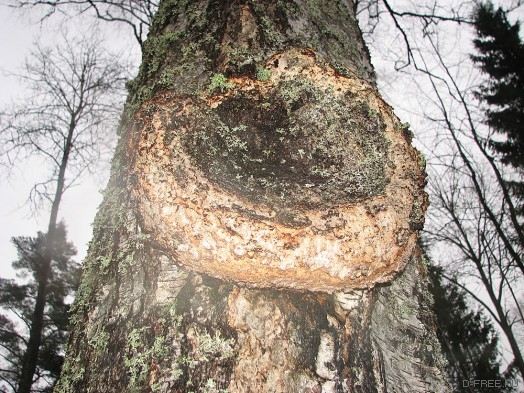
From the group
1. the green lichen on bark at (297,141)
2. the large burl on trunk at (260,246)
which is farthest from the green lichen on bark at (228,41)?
the green lichen on bark at (297,141)

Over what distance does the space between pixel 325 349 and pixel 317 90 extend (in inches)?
25.7

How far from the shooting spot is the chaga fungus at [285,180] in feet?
2.35

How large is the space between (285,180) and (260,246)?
22cm

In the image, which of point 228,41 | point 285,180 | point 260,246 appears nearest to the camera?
point 260,246

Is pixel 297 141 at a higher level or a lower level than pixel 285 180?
higher

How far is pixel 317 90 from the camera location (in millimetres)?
896

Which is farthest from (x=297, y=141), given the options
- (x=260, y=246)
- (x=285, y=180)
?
(x=260, y=246)

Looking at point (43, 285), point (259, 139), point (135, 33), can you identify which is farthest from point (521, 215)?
point (43, 285)

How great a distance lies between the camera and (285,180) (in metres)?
0.85

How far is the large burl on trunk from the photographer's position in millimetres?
708

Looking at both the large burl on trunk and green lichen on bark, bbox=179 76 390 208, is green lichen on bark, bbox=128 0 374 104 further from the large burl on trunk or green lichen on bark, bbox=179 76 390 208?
green lichen on bark, bbox=179 76 390 208

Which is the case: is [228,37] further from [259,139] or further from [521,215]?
[521,215]

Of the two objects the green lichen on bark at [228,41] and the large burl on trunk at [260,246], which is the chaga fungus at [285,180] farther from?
the green lichen on bark at [228,41]

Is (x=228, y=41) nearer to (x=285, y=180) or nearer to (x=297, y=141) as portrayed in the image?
(x=297, y=141)
